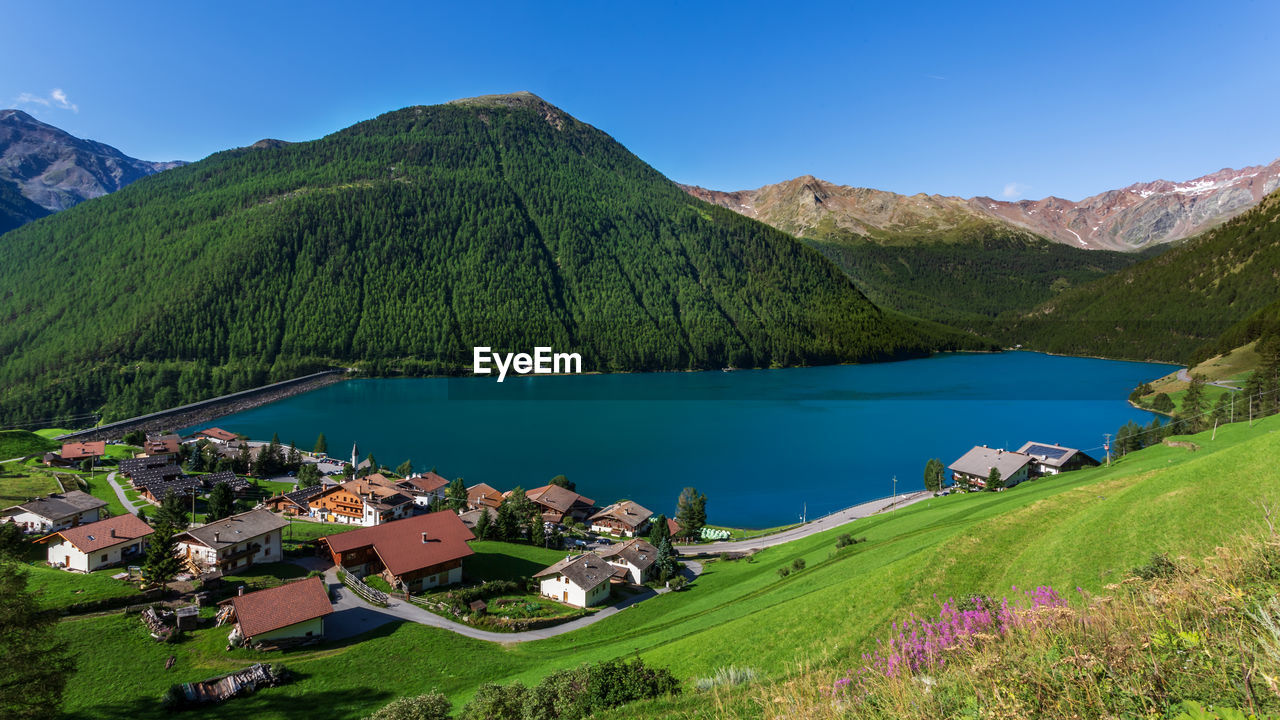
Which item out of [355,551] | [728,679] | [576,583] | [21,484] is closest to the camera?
[728,679]

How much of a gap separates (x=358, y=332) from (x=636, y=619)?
7204 inches

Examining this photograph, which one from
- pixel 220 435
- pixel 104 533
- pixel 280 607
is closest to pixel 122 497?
pixel 104 533

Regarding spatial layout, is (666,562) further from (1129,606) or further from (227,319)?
(227,319)

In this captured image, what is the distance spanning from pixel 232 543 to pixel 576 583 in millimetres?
22219

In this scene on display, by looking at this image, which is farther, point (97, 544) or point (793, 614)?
point (97, 544)

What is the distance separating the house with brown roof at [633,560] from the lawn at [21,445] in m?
72.4

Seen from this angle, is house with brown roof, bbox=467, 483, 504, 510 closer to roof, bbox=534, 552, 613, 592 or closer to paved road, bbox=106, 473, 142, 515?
roof, bbox=534, 552, 613, 592

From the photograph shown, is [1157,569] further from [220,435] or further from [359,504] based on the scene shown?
[220,435]

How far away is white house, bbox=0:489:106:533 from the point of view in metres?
41.0

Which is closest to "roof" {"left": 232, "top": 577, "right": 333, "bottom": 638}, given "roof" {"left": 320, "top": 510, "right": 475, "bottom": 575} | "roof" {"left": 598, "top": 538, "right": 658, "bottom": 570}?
"roof" {"left": 320, "top": 510, "right": 475, "bottom": 575}

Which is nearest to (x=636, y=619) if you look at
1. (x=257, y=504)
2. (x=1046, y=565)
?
(x=1046, y=565)

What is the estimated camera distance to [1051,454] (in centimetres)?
6669

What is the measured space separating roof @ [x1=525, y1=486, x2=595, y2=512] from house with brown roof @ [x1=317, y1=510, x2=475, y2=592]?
19349 millimetres

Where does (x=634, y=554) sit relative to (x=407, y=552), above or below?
below
